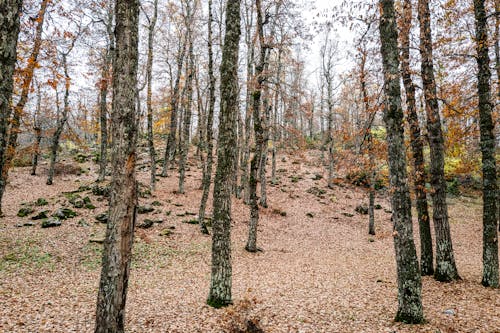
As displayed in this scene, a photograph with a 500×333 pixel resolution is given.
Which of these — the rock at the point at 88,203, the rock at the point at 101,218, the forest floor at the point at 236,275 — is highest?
the rock at the point at 88,203

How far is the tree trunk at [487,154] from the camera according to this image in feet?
26.3

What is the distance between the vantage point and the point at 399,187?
5.72 metres

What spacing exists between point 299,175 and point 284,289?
19782mm

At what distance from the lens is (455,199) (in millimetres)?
23750

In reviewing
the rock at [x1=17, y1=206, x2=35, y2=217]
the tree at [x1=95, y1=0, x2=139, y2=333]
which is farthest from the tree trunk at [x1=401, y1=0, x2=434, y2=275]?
the rock at [x1=17, y1=206, x2=35, y2=217]

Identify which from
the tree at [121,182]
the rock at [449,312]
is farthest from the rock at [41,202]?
the rock at [449,312]

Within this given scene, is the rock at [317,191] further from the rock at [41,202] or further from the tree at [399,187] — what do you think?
the rock at [41,202]

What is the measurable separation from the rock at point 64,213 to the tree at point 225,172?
10.4 m

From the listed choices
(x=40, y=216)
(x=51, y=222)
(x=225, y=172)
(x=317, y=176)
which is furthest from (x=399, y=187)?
(x=317, y=176)

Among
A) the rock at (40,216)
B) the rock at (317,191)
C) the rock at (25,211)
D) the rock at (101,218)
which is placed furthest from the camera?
the rock at (317,191)

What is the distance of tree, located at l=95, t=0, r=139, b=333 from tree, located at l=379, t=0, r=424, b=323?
4849 mm

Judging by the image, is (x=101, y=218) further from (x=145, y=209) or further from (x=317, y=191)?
(x=317, y=191)

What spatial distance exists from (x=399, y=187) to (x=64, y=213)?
562 inches

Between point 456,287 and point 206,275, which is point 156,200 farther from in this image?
point 456,287
